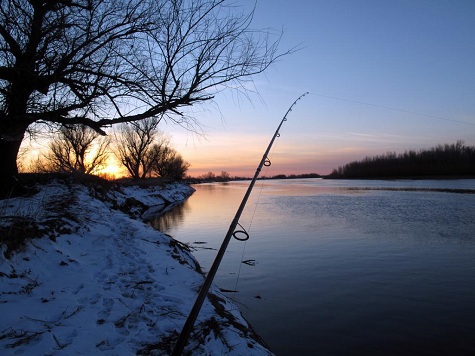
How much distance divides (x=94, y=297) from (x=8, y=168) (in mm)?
6552

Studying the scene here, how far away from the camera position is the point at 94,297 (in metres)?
4.10

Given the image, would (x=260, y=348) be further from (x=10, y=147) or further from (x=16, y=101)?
(x=10, y=147)

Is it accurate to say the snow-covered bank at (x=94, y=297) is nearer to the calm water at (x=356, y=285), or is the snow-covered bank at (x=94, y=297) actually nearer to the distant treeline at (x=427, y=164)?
the calm water at (x=356, y=285)

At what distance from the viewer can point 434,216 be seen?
1589 centimetres

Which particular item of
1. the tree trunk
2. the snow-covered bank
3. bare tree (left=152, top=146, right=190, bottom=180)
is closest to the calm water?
the snow-covered bank

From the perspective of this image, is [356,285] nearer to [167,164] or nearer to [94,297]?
[94,297]

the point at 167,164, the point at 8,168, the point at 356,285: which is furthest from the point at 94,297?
the point at 167,164

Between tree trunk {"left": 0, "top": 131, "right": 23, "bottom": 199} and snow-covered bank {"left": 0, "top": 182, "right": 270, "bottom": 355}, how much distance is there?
266cm

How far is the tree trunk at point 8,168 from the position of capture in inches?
331

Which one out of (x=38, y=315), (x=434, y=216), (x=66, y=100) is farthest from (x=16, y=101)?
(x=434, y=216)

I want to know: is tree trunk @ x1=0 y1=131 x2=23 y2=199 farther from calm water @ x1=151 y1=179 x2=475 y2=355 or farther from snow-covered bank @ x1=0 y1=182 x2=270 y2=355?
calm water @ x1=151 y1=179 x2=475 y2=355

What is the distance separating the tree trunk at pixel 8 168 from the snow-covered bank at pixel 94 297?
2.66m

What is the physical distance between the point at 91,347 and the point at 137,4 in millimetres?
6277

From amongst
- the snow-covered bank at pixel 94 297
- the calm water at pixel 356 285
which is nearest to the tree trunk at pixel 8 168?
the snow-covered bank at pixel 94 297
